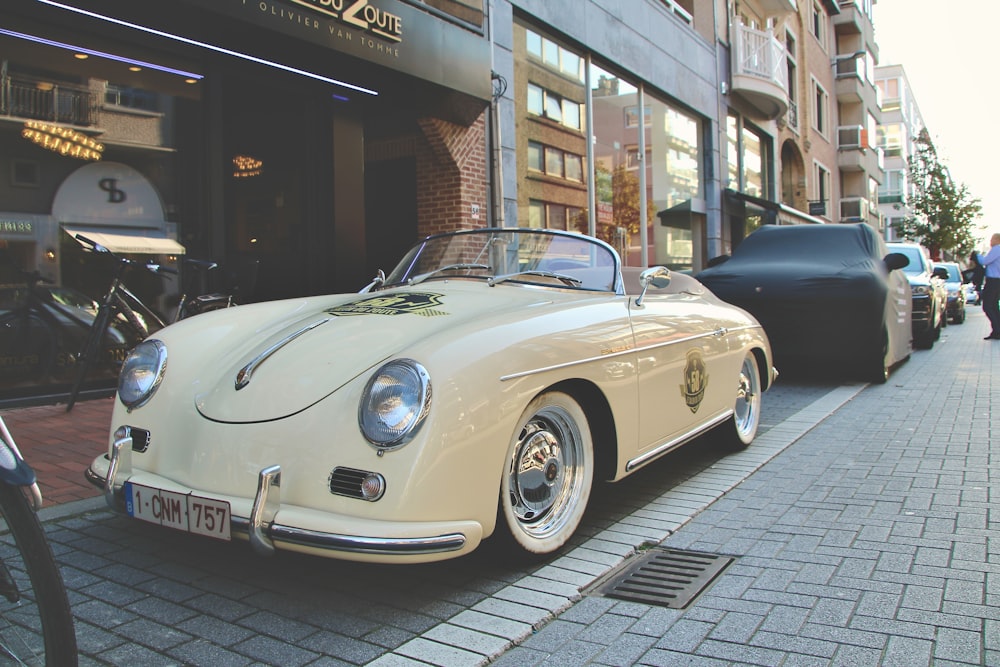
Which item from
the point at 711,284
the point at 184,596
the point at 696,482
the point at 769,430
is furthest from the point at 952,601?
the point at 711,284

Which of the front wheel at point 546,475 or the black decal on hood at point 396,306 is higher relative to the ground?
the black decal on hood at point 396,306

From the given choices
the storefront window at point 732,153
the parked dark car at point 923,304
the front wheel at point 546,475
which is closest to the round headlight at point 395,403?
the front wheel at point 546,475

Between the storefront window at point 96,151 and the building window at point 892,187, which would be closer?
the storefront window at point 96,151

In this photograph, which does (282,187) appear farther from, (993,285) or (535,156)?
(993,285)

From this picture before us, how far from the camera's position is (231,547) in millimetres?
3186

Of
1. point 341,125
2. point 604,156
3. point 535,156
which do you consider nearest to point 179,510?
point 341,125

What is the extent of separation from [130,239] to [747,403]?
5.55 metres

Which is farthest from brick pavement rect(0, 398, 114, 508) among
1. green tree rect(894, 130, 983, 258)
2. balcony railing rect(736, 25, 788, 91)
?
green tree rect(894, 130, 983, 258)

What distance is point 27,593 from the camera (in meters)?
1.67

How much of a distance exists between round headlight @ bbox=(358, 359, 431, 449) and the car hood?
15cm

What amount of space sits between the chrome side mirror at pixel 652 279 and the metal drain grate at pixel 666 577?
1.27 metres

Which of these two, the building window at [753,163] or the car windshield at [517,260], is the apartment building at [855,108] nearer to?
the building window at [753,163]

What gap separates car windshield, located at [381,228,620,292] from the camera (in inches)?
158

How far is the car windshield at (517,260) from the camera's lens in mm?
4016
